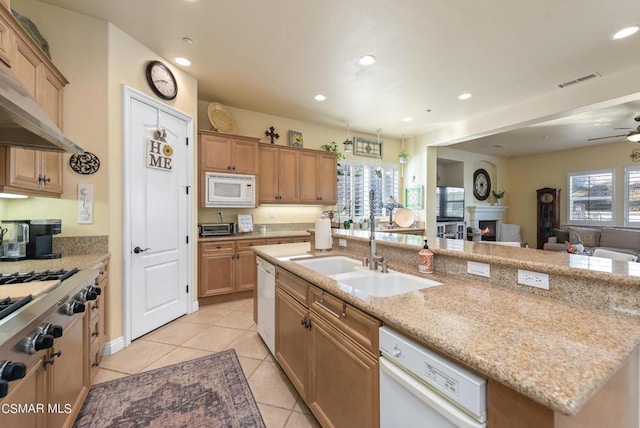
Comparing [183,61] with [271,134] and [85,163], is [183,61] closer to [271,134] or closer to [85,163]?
[85,163]

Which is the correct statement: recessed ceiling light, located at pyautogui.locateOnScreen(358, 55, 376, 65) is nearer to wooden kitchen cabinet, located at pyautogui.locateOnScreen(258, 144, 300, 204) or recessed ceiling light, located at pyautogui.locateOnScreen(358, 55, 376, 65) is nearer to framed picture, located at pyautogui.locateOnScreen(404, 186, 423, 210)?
wooden kitchen cabinet, located at pyautogui.locateOnScreen(258, 144, 300, 204)

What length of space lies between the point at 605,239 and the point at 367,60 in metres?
6.20

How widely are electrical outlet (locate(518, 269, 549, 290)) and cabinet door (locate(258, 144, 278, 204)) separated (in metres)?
3.52

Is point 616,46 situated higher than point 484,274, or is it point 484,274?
point 616,46

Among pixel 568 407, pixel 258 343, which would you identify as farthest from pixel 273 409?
pixel 568 407

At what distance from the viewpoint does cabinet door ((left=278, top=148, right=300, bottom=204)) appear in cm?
438

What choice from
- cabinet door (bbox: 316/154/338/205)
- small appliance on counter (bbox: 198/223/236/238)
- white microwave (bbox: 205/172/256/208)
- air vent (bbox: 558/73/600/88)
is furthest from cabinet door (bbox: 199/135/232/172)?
air vent (bbox: 558/73/600/88)

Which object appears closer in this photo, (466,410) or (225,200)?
(466,410)

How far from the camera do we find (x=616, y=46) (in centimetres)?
258

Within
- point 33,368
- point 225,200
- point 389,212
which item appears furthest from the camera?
point 389,212

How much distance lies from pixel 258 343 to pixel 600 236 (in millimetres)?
7059

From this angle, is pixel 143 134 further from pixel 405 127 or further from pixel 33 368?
pixel 405 127

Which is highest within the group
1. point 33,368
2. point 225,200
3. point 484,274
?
point 225,200

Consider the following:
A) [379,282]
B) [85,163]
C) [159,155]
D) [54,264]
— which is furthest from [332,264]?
[85,163]
